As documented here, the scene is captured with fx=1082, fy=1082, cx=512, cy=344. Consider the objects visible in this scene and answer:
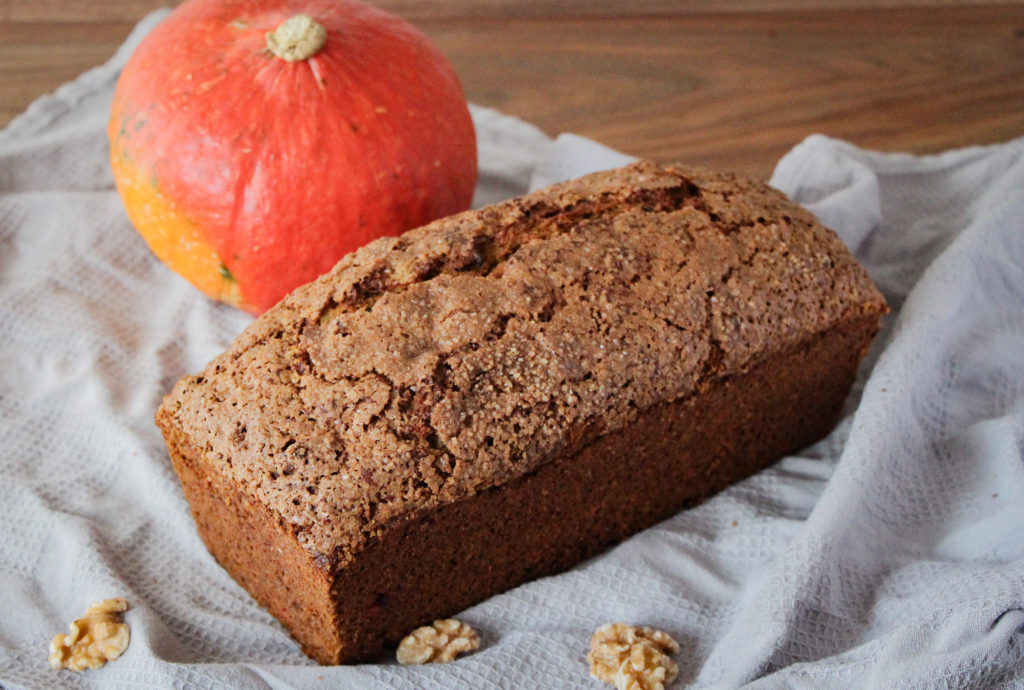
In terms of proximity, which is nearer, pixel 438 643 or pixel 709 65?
pixel 438 643

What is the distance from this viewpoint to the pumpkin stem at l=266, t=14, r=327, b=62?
1810mm

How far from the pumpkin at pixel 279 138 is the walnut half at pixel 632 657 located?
80cm

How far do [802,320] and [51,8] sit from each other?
2.32 m

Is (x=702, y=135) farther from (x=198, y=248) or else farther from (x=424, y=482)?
(x=424, y=482)

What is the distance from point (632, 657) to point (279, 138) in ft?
3.31

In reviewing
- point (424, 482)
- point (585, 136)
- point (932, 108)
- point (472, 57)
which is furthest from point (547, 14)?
point (424, 482)

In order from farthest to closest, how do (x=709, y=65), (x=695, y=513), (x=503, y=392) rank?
(x=709, y=65)
(x=695, y=513)
(x=503, y=392)

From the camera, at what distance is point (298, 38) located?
1.81 metres

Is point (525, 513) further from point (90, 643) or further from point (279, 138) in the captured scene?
point (279, 138)

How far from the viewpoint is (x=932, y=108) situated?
2758 mm

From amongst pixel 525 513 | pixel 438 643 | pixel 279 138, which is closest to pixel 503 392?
pixel 525 513

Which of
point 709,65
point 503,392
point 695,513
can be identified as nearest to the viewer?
point 503,392

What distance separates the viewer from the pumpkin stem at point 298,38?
181 centimetres

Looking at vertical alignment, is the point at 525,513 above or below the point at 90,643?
above
